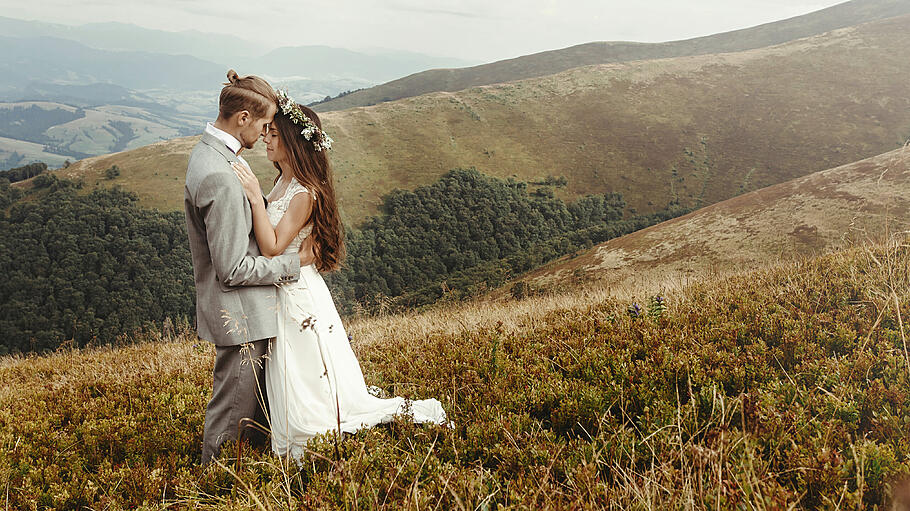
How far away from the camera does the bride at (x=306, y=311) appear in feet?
11.5

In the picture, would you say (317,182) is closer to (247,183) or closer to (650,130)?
(247,183)

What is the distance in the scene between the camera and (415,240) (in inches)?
3310

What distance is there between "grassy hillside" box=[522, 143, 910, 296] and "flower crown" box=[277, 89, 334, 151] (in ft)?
42.8

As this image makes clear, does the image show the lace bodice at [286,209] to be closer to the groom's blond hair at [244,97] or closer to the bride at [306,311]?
the bride at [306,311]

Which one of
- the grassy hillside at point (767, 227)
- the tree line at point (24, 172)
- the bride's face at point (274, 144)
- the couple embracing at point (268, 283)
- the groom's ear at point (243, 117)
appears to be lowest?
the grassy hillside at point (767, 227)

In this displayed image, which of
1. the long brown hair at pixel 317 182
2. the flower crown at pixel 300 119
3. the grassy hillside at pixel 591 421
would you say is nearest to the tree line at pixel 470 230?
the grassy hillside at pixel 591 421

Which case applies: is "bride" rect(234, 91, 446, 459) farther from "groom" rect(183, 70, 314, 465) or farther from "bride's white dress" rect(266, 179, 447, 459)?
"groom" rect(183, 70, 314, 465)

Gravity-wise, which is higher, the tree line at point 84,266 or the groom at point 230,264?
the groom at point 230,264

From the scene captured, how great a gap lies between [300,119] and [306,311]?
1.55 m

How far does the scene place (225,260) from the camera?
3186 mm

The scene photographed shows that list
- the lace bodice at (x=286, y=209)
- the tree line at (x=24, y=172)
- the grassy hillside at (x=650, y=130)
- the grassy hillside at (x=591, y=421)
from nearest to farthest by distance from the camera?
1. the grassy hillside at (x=591, y=421)
2. the lace bodice at (x=286, y=209)
3. the grassy hillside at (x=650, y=130)
4. the tree line at (x=24, y=172)

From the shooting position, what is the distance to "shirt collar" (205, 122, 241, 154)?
134 inches

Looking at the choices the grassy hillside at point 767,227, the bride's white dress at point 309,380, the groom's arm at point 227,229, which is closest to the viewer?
the groom's arm at point 227,229

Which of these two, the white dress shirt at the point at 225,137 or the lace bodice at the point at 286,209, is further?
the lace bodice at the point at 286,209
